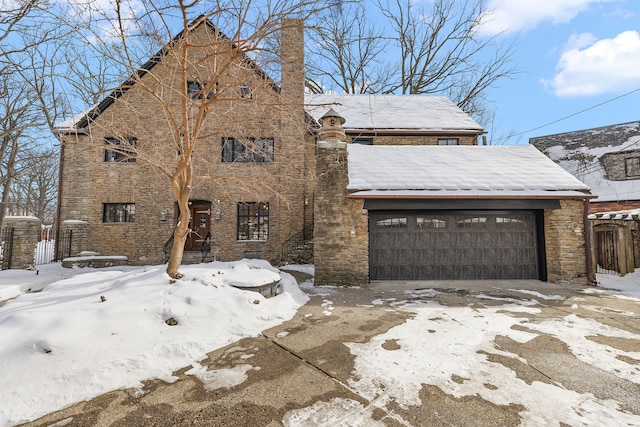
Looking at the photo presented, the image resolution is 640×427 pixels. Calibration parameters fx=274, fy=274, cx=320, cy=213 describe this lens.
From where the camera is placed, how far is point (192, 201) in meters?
13.0

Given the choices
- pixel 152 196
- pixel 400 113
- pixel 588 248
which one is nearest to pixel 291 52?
pixel 152 196

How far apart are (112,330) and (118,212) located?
11235 mm

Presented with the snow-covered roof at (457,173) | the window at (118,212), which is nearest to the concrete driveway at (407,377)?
the snow-covered roof at (457,173)

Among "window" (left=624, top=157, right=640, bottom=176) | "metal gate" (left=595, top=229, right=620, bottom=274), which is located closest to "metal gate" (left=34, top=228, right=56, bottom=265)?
"metal gate" (left=595, top=229, right=620, bottom=274)

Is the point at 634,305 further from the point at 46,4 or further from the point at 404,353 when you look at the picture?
the point at 46,4

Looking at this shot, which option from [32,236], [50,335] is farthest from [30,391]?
[32,236]

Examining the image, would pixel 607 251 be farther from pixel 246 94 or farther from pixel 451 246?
pixel 246 94

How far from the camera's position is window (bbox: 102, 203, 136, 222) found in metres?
12.4

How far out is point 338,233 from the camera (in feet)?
26.6

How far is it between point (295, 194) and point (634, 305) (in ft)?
35.5

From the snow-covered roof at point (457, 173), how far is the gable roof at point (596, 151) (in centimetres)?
1093

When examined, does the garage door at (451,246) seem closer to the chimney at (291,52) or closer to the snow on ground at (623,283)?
the snow on ground at (623,283)

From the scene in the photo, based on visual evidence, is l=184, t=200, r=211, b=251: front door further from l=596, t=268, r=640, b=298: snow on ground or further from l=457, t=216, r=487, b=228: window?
l=596, t=268, r=640, b=298: snow on ground

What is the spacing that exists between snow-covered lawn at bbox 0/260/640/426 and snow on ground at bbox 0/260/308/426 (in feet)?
0.04
